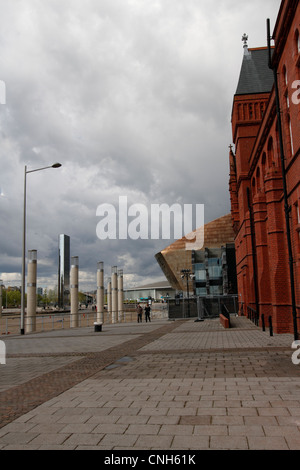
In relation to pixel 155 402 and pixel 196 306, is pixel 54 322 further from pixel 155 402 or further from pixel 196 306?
pixel 155 402

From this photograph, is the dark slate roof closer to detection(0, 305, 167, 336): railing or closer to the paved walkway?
detection(0, 305, 167, 336): railing

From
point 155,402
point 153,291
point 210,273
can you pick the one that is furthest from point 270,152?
point 153,291

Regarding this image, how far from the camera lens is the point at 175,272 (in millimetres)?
84062

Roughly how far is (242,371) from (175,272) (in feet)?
249

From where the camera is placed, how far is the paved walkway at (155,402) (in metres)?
4.41

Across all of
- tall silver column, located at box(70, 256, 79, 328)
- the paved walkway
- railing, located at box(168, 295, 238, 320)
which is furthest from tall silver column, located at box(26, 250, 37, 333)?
the paved walkway

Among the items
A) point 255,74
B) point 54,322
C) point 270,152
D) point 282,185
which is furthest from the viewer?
point 255,74

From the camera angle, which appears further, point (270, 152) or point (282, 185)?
point (270, 152)

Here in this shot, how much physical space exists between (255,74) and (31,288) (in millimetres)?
26376

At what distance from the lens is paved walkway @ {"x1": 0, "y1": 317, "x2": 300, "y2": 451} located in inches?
174

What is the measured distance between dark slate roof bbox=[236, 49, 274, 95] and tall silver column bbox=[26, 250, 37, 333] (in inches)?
855

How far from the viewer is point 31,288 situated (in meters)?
25.4

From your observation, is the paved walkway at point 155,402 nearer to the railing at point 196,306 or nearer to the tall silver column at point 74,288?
the tall silver column at point 74,288
